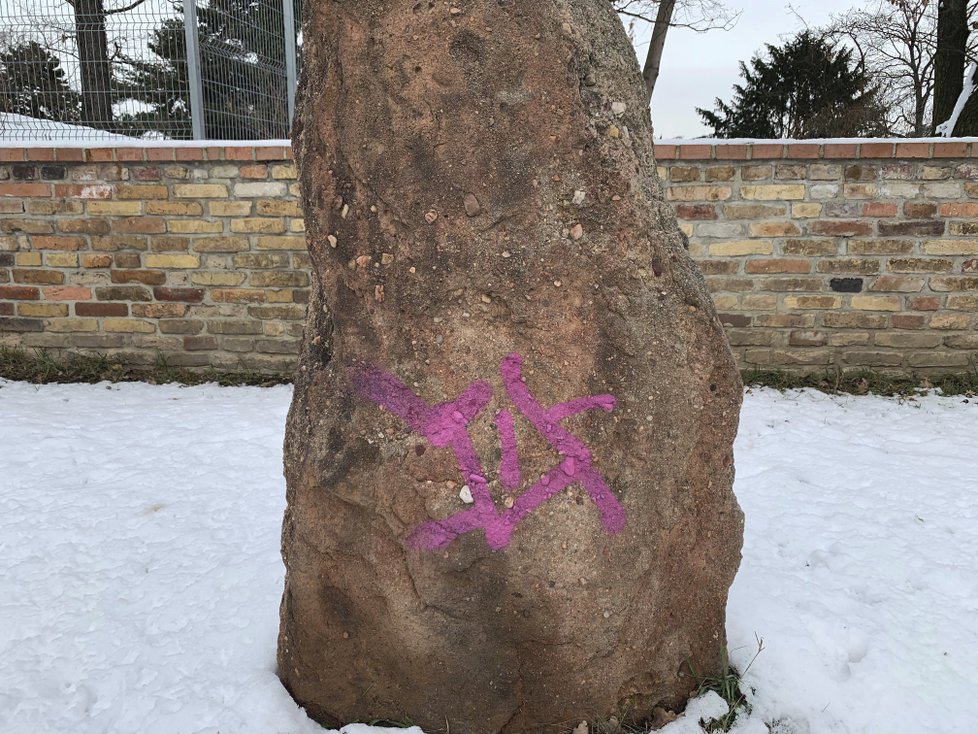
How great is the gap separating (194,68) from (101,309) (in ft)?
5.34

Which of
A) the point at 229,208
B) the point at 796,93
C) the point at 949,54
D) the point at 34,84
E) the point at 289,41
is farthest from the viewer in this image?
the point at 796,93

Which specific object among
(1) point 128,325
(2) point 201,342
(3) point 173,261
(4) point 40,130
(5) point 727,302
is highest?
(4) point 40,130

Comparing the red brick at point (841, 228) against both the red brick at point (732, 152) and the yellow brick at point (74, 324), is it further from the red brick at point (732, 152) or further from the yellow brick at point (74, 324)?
the yellow brick at point (74, 324)

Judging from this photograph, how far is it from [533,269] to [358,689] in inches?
40.5

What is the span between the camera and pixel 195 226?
4332 millimetres

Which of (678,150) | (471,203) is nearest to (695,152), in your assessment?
(678,150)

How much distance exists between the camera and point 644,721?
5.53 feet

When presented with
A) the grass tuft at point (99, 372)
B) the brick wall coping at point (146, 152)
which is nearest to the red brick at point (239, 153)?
the brick wall coping at point (146, 152)

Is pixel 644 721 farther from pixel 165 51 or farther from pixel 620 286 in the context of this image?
pixel 165 51

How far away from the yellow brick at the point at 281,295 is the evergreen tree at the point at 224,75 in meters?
1.34

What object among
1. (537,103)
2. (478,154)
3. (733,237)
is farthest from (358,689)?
(733,237)

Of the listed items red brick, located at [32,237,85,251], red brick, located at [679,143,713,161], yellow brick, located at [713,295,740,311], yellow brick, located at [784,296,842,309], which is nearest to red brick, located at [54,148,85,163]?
red brick, located at [32,237,85,251]

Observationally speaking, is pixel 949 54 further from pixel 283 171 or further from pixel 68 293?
pixel 68 293

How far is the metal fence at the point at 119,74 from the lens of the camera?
4.68m
